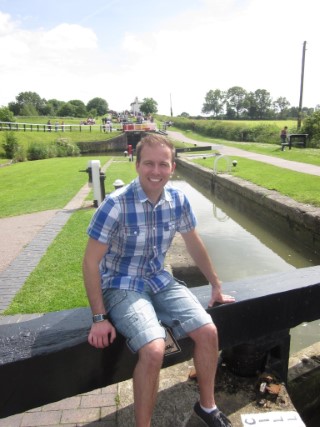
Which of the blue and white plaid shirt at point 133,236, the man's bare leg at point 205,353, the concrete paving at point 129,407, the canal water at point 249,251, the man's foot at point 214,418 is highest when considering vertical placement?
the blue and white plaid shirt at point 133,236

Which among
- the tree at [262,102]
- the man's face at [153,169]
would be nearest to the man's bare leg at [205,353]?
the man's face at [153,169]

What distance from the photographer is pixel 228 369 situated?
2289 mm

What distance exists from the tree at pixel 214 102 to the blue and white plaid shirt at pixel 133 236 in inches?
3851

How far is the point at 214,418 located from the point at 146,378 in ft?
1.66

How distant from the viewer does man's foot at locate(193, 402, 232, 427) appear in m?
1.82

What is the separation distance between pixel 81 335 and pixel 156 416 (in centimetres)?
72

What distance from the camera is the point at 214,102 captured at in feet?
315

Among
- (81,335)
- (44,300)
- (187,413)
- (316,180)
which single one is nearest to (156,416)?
(187,413)

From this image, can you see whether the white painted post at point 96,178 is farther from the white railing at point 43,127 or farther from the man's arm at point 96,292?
the white railing at point 43,127

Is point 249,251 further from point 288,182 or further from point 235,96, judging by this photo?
point 235,96

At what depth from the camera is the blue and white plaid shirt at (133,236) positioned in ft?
6.28

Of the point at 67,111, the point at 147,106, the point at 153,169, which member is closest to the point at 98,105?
the point at 67,111

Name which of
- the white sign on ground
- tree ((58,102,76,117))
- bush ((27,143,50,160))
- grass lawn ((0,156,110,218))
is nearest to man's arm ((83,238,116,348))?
the white sign on ground

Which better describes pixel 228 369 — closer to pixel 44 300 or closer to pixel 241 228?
pixel 44 300
